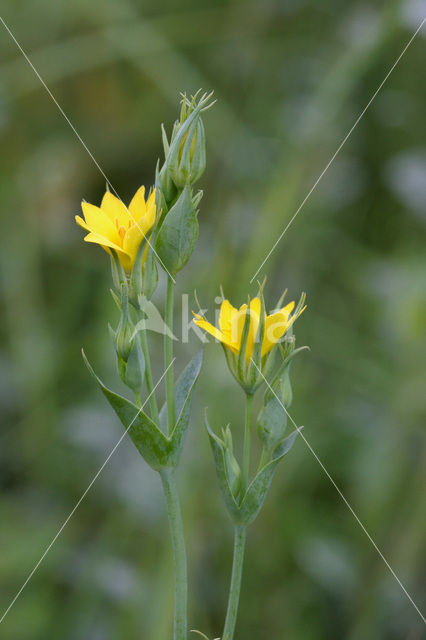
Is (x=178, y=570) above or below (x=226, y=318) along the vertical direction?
below

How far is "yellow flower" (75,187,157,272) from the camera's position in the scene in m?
0.47

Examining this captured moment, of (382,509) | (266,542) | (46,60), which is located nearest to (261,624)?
(266,542)

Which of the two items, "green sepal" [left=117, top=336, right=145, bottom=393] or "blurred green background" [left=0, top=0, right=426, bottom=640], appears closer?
"green sepal" [left=117, top=336, right=145, bottom=393]

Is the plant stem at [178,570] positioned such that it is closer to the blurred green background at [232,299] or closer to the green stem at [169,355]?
the green stem at [169,355]

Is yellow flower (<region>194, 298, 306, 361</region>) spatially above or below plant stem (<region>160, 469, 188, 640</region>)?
above

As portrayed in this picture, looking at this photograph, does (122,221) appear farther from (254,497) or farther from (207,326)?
(254,497)

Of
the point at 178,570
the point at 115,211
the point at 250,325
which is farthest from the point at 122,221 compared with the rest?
the point at 178,570

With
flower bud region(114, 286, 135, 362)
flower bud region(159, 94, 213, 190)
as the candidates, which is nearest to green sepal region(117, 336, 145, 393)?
flower bud region(114, 286, 135, 362)

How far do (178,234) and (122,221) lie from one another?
49mm

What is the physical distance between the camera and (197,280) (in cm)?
121

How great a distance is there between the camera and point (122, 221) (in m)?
0.50

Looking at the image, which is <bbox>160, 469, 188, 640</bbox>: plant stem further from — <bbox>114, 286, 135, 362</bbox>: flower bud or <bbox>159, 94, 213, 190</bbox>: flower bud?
<bbox>159, 94, 213, 190</bbox>: flower bud

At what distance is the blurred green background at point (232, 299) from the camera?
1005 mm

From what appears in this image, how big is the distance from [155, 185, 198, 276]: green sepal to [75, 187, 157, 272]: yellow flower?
0.04 feet
